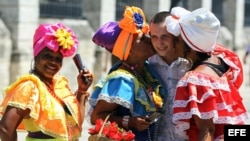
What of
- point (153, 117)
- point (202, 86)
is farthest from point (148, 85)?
point (202, 86)

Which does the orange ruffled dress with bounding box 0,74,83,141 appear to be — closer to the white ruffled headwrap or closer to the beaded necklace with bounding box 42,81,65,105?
the beaded necklace with bounding box 42,81,65,105

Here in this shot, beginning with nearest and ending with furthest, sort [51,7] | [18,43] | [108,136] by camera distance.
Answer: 1. [108,136]
2. [18,43]
3. [51,7]

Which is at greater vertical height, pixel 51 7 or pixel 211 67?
pixel 211 67

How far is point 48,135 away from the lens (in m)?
4.66

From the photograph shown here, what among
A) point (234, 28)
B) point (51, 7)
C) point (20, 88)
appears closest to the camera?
point (20, 88)

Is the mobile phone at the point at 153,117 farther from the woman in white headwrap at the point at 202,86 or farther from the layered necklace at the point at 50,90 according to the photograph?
Answer: the layered necklace at the point at 50,90

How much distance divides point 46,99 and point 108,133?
2.12 ft

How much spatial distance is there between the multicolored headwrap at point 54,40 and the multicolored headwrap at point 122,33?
0.68 ft

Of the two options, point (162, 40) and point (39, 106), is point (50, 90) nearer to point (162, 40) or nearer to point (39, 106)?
point (39, 106)

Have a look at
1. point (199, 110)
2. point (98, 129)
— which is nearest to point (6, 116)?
point (98, 129)

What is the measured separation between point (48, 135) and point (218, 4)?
68.8 ft

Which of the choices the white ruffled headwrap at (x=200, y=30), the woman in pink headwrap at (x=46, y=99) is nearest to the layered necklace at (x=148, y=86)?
the woman in pink headwrap at (x=46, y=99)

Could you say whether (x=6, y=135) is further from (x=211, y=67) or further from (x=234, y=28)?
(x=234, y=28)

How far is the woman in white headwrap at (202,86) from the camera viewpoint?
4219 millimetres
